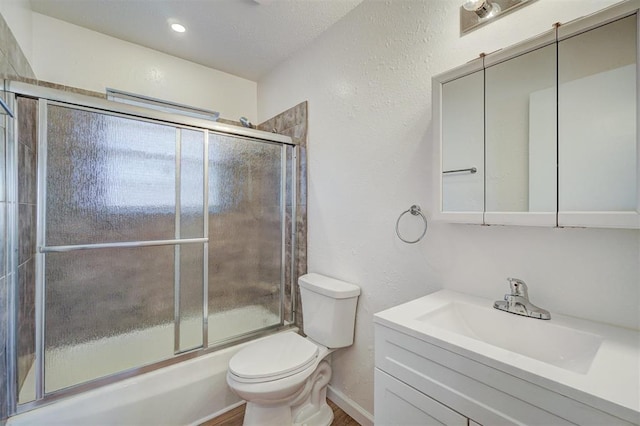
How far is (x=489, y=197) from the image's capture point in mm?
1038

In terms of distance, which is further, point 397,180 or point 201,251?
point 201,251

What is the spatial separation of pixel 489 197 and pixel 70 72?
2.63 m

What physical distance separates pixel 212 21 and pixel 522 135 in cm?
193

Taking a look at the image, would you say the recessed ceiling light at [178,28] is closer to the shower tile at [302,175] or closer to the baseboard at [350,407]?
the shower tile at [302,175]

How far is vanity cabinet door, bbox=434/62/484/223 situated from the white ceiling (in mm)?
982

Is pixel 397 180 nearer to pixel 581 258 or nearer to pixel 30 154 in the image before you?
pixel 581 258

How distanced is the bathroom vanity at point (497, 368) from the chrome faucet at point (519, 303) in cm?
2

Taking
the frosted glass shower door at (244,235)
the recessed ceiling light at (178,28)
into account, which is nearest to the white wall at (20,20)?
the recessed ceiling light at (178,28)

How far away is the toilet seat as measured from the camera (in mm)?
1321

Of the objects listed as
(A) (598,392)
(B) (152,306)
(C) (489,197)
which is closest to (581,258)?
(C) (489,197)

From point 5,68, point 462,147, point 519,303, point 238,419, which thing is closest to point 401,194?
point 462,147

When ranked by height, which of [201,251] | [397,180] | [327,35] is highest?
[327,35]

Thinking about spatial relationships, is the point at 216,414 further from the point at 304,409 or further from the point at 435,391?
the point at 435,391

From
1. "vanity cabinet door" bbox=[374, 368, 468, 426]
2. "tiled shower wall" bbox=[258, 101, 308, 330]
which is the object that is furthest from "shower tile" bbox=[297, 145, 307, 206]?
"vanity cabinet door" bbox=[374, 368, 468, 426]
